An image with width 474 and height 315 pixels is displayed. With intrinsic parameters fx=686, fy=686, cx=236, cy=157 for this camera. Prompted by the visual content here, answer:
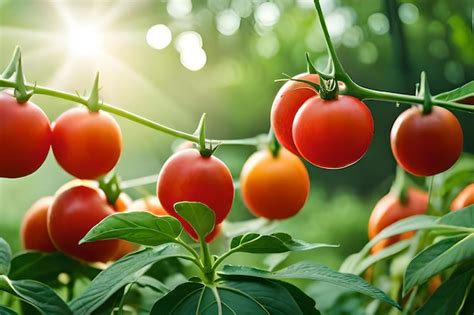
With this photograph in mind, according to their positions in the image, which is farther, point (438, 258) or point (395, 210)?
point (395, 210)

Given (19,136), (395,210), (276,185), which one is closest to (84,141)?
(19,136)

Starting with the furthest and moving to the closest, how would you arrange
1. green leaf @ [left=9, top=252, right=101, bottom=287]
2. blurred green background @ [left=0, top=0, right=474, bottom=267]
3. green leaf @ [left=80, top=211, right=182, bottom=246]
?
1. blurred green background @ [left=0, top=0, right=474, bottom=267]
2. green leaf @ [left=9, top=252, right=101, bottom=287]
3. green leaf @ [left=80, top=211, right=182, bottom=246]

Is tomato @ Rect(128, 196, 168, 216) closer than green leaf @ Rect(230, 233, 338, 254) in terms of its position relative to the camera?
No

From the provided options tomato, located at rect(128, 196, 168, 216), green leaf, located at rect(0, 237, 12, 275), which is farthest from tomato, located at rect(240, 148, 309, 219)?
green leaf, located at rect(0, 237, 12, 275)

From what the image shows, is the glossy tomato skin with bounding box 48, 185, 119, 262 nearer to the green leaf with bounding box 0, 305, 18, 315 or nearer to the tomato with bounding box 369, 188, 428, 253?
the green leaf with bounding box 0, 305, 18, 315

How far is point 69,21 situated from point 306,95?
671mm

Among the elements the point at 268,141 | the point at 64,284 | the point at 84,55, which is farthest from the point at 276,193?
the point at 84,55

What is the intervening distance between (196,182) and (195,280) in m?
0.05

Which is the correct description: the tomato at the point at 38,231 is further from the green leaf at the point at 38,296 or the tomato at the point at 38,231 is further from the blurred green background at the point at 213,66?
the blurred green background at the point at 213,66

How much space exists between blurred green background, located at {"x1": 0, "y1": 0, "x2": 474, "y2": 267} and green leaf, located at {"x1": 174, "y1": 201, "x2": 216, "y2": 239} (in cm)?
46

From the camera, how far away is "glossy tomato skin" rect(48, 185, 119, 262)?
379 mm

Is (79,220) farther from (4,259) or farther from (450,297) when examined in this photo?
(450,297)

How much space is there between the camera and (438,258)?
34 cm

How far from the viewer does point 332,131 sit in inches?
12.1
